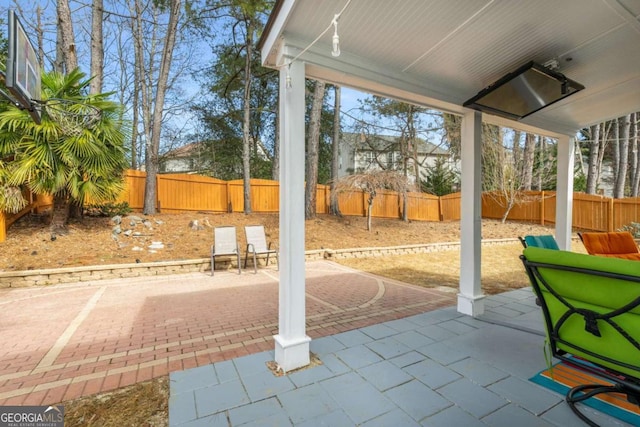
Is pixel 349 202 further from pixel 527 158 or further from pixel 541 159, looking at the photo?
pixel 541 159

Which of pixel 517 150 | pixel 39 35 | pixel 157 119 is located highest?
pixel 39 35

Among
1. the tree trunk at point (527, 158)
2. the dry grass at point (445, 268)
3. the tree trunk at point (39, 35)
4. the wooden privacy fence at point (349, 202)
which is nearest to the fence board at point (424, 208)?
the wooden privacy fence at point (349, 202)

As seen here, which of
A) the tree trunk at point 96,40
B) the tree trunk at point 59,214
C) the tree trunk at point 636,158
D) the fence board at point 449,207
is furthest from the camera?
the fence board at point 449,207

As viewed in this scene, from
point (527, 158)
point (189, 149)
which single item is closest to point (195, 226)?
point (189, 149)

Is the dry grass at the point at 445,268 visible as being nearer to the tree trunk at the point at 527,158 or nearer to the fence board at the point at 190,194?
the tree trunk at the point at 527,158

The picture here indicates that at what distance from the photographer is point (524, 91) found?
3.01 metres

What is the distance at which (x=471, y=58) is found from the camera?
2797 mm

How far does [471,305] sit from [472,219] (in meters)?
1.02

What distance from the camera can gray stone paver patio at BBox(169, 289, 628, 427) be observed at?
1826 millimetres

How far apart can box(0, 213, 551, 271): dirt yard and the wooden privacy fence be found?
0.90 m

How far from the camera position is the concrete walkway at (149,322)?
2426mm

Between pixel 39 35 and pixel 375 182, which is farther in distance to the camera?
pixel 39 35

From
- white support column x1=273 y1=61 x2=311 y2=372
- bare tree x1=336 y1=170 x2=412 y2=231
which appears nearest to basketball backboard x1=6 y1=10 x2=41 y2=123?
white support column x1=273 y1=61 x2=311 y2=372

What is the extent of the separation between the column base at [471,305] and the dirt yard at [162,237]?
4.91m
